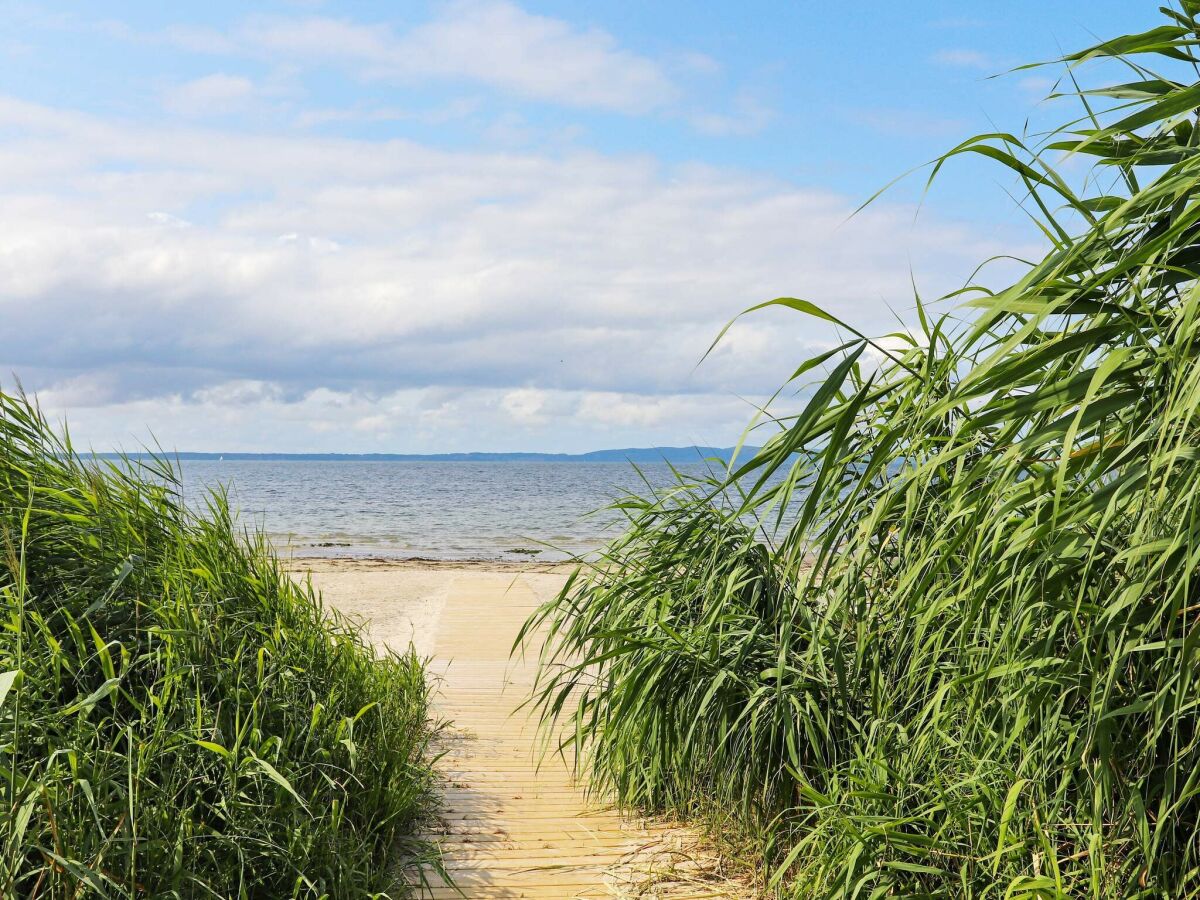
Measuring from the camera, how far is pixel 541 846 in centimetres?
387

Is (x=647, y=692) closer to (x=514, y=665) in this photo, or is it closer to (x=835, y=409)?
(x=835, y=409)

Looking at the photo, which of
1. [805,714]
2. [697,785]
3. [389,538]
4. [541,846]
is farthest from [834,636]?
[389,538]

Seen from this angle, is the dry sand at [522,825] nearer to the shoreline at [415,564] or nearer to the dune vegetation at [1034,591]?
the dune vegetation at [1034,591]

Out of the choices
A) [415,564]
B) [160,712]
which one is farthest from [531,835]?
[415,564]

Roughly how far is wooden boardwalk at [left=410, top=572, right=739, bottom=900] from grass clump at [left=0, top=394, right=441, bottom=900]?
0.37m

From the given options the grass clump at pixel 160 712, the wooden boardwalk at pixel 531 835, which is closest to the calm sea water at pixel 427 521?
the grass clump at pixel 160 712

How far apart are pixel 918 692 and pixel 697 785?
1.11 m

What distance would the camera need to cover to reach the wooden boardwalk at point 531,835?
348 cm

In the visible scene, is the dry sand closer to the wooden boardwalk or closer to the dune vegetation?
the wooden boardwalk

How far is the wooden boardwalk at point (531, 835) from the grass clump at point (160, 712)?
1.21 ft

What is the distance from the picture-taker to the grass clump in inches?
93.2

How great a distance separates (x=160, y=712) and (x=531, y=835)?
75.2 inches

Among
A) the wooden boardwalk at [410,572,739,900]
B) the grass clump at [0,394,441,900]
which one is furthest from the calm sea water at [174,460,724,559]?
the wooden boardwalk at [410,572,739,900]

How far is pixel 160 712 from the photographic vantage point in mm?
2557
